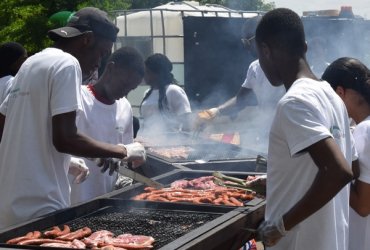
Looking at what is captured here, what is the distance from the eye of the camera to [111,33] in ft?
13.3

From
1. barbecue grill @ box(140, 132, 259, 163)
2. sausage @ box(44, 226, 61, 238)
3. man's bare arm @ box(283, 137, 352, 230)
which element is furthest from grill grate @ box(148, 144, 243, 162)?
man's bare arm @ box(283, 137, 352, 230)

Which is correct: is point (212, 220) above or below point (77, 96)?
below

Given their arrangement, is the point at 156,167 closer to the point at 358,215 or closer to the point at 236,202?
the point at 236,202

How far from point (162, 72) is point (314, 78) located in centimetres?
543

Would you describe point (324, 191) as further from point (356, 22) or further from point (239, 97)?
point (356, 22)

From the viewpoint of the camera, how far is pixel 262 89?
22.6 ft

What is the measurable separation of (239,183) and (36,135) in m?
1.58

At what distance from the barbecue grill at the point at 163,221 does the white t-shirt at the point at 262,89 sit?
2997 millimetres

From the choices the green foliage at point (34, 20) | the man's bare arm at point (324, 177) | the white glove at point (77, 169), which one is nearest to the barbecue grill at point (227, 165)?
the white glove at point (77, 169)

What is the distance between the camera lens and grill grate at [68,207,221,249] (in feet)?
11.3

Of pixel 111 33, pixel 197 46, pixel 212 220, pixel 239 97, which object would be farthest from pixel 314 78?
pixel 197 46

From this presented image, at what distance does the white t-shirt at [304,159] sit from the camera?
281 cm

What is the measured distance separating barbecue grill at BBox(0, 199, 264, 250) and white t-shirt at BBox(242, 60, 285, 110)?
3.00m

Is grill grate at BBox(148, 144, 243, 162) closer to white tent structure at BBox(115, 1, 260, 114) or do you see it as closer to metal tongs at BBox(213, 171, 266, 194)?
metal tongs at BBox(213, 171, 266, 194)
